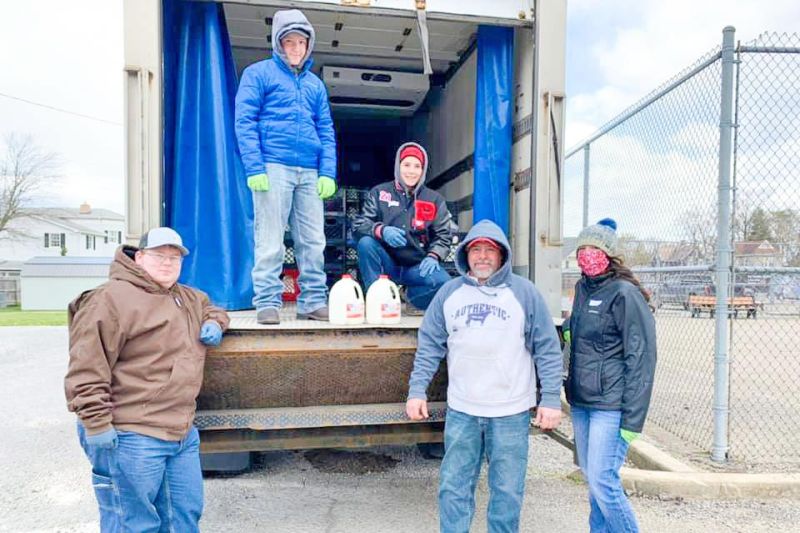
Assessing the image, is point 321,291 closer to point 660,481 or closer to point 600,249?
point 600,249

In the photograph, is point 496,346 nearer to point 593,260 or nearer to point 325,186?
point 593,260

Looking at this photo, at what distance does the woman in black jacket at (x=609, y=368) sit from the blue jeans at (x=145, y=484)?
182 cm

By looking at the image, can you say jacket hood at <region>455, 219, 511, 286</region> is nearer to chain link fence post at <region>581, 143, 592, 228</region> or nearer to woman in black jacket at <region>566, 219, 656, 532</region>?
woman in black jacket at <region>566, 219, 656, 532</region>

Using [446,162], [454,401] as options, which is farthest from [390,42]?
[454,401]

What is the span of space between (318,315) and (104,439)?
137 centimetres

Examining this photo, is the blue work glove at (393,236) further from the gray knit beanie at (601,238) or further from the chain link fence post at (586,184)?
the chain link fence post at (586,184)

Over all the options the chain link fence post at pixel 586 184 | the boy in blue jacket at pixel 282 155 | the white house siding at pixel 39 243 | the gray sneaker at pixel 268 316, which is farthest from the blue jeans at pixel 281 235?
the white house siding at pixel 39 243

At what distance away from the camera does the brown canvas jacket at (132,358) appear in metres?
2.29

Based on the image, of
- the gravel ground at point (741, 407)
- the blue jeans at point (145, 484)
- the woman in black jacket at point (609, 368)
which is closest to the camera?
the blue jeans at point (145, 484)

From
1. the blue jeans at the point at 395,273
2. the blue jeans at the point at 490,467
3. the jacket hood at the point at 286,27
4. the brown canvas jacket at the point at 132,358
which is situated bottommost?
the blue jeans at the point at 490,467

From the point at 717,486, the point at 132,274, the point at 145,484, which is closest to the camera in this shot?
the point at 145,484

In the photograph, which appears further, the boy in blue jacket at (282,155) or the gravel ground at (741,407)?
the gravel ground at (741,407)

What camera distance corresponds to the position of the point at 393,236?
393 cm

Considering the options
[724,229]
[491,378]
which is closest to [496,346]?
[491,378]
